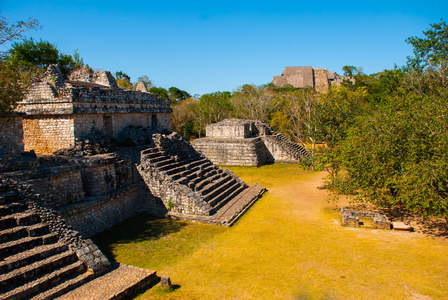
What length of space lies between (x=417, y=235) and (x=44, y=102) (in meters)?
13.9

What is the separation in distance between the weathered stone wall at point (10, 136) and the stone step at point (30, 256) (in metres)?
3.94

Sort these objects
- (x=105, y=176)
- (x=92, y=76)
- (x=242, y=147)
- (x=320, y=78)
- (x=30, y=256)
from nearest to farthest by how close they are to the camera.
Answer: (x=30, y=256) → (x=105, y=176) → (x=92, y=76) → (x=242, y=147) → (x=320, y=78)

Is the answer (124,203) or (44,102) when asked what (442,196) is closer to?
(124,203)

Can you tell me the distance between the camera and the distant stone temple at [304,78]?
5531 centimetres

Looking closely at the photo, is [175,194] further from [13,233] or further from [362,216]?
[362,216]

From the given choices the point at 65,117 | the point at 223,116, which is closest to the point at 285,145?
the point at 223,116

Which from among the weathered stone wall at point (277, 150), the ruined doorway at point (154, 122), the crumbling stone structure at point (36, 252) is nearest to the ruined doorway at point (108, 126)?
the ruined doorway at point (154, 122)

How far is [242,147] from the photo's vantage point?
822 inches

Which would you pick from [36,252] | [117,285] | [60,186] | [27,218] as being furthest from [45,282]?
[60,186]

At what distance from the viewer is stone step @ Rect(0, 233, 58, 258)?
21.1 feet

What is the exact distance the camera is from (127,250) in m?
8.67

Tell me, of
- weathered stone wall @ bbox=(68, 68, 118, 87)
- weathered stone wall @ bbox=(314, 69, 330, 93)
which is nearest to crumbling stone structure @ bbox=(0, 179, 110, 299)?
weathered stone wall @ bbox=(68, 68, 118, 87)

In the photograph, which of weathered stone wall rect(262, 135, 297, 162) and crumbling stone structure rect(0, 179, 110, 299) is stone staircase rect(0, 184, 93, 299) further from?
weathered stone wall rect(262, 135, 297, 162)

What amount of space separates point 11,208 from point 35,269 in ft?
6.78
